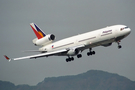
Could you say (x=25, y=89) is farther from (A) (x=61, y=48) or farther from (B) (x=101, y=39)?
(B) (x=101, y=39)

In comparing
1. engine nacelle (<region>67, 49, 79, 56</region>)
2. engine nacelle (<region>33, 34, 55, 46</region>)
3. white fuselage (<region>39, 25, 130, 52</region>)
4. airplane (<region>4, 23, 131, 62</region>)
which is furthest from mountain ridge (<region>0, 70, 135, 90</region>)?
engine nacelle (<region>67, 49, 79, 56</region>)

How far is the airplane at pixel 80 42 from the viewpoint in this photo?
231ft

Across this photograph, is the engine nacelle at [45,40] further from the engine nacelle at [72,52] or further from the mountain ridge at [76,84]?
the mountain ridge at [76,84]

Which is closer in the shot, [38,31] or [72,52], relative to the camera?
[72,52]

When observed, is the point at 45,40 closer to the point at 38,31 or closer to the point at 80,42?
the point at 38,31

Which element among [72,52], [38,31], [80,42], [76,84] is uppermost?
[38,31]

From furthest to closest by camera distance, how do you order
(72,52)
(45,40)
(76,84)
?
(76,84), (45,40), (72,52)

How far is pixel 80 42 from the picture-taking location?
249 feet

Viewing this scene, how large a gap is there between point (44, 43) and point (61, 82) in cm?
8186

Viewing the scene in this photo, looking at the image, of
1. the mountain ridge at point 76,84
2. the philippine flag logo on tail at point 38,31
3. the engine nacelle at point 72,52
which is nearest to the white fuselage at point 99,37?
the engine nacelle at point 72,52

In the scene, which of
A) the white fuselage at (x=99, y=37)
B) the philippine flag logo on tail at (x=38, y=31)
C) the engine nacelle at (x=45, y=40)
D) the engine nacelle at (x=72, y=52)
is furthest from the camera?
the philippine flag logo on tail at (x=38, y=31)

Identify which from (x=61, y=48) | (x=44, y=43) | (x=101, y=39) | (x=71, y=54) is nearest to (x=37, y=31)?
(x=44, y=43)

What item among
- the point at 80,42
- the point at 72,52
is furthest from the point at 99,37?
the point at 72,52

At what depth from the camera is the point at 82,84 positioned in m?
167
